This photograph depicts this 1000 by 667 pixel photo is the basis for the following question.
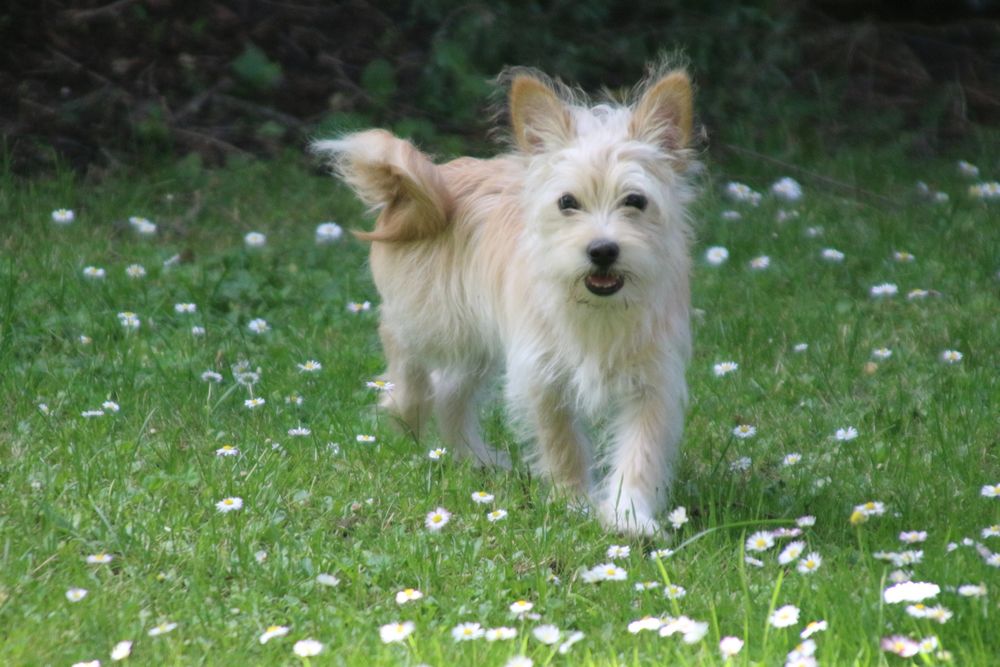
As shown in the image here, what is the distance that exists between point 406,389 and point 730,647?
87.0 inches

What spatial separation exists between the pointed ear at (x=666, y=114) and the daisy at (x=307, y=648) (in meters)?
1.77

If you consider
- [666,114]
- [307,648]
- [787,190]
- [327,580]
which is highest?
[666,114]

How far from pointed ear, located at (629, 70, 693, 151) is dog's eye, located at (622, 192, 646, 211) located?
0.22 metres

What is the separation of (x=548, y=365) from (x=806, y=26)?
5982mm

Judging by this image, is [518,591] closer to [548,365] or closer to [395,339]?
[548,365]

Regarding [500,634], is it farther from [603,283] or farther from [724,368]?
[724,368]

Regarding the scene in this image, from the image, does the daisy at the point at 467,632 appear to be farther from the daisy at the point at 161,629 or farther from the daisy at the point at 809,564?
the daisy at the point at 809,564

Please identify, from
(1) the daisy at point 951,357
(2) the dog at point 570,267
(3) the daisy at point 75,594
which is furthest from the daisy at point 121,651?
(1) the daisy at point 951,357

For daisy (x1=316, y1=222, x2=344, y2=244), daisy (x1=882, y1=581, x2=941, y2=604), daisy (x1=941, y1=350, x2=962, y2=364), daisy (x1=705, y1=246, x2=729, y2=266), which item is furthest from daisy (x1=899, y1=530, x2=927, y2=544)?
daisy (x1=316, y1=222, x2=344, y2=244)

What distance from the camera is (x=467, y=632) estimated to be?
322 centimetres

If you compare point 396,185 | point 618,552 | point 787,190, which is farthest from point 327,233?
point 618,552

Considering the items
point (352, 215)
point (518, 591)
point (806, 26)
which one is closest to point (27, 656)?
point (518, 591)

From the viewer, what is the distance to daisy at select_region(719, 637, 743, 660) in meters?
2.98

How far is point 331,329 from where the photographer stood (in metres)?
5.85
